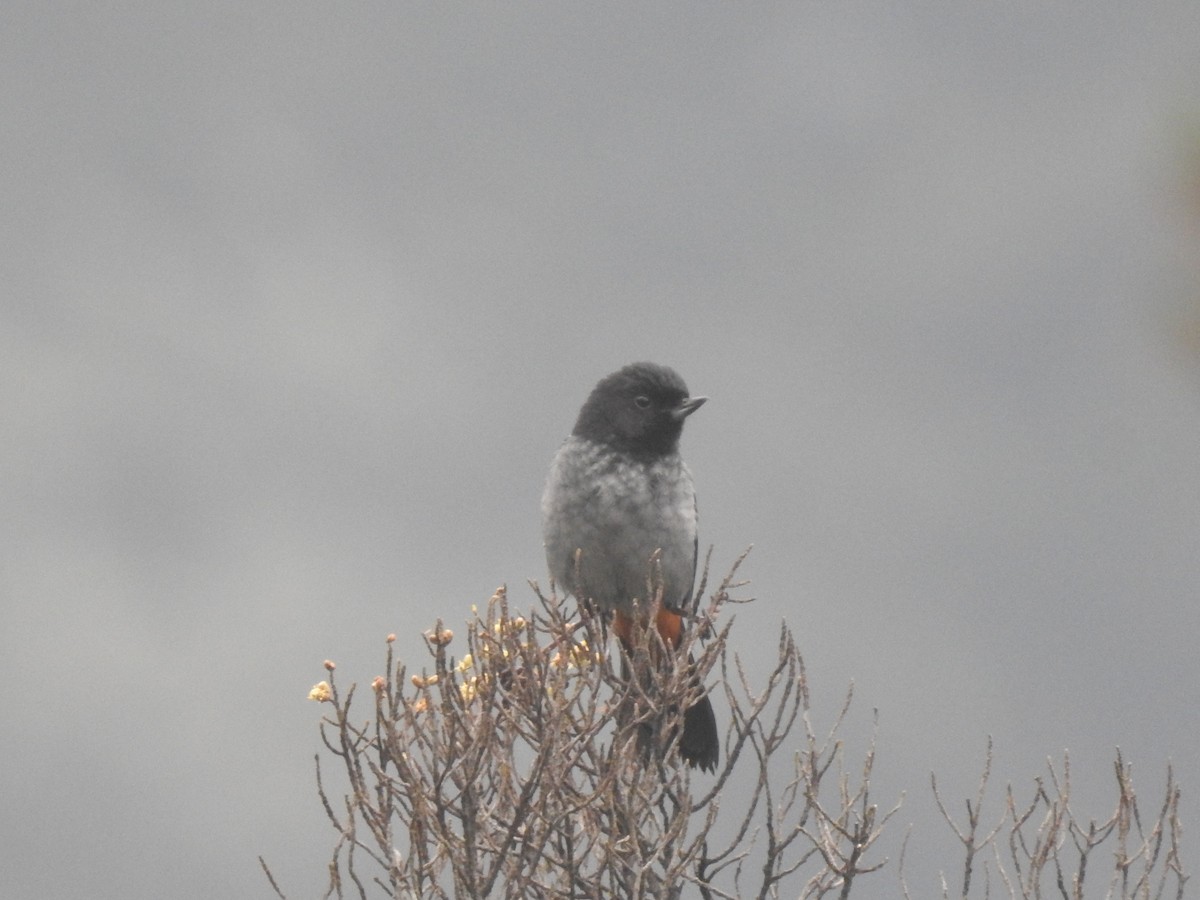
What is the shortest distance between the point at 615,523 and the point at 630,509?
96 millimetres

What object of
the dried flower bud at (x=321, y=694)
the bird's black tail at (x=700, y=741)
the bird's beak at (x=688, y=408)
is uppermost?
the bird's beak at (x=688, y=408)

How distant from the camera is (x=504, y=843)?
4.82m

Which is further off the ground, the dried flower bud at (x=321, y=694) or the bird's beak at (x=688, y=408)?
the bird's beak at (x=688, y=408)

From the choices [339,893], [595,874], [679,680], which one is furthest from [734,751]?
[339,893]

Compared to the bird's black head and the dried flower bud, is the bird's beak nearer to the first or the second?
the bird's black head

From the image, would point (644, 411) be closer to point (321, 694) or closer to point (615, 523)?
point (615, 523)

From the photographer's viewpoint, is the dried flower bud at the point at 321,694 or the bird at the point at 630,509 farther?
the bird at the point at 630,509

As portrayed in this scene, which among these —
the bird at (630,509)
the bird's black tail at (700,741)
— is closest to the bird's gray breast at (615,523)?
the bird at (630,509)

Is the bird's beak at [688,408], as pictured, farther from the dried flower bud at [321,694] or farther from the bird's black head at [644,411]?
the dried flower bud at [321,694]

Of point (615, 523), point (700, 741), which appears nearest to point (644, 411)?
point (615, 523)

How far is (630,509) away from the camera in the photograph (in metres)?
7.07

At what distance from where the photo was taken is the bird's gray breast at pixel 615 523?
704cm

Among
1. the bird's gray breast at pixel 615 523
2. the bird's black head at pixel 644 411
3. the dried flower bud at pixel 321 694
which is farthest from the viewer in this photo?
the bird's black head at pixel 644 411

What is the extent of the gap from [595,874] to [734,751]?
2.55ft
